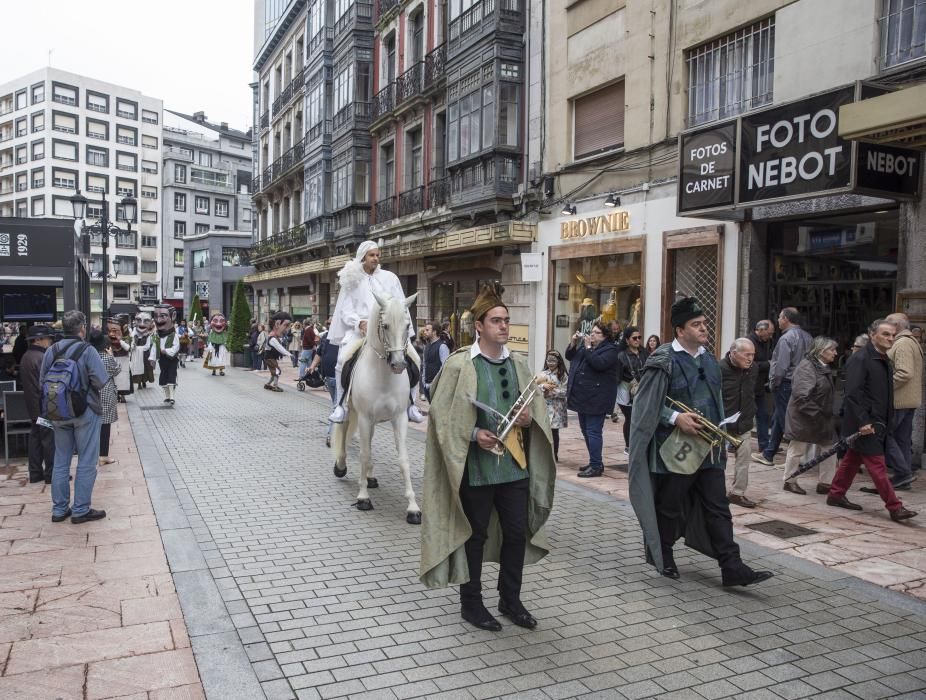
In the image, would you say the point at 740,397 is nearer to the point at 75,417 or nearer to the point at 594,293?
the point at 75,417

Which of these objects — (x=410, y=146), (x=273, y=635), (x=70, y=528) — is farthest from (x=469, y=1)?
(x=273, y=635)

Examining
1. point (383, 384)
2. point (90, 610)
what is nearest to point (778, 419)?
point (383, 384)

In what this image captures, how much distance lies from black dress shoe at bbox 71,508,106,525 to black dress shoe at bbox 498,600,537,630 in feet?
13.4

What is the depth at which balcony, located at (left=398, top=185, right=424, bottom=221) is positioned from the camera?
2308 centimetres

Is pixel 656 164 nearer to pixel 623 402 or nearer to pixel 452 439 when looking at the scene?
pixel 623 402

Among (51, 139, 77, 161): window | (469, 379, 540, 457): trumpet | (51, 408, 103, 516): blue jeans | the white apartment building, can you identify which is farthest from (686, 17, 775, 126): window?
(51, 139, 77, 161): window

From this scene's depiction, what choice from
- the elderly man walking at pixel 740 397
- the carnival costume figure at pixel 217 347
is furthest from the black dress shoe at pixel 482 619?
the carnival costume figure at pixel 217 347

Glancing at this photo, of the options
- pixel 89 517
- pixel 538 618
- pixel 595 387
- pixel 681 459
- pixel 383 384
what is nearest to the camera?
pixel 538 618

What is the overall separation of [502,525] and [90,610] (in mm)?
2589

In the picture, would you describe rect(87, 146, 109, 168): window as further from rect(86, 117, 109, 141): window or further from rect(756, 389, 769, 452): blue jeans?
rect(756, 389, 769, 452): blue jeans

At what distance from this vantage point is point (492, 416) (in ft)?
14.7

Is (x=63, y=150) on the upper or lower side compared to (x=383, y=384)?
upper

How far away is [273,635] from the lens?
14.4ft

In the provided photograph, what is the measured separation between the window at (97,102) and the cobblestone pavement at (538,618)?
250 feet
